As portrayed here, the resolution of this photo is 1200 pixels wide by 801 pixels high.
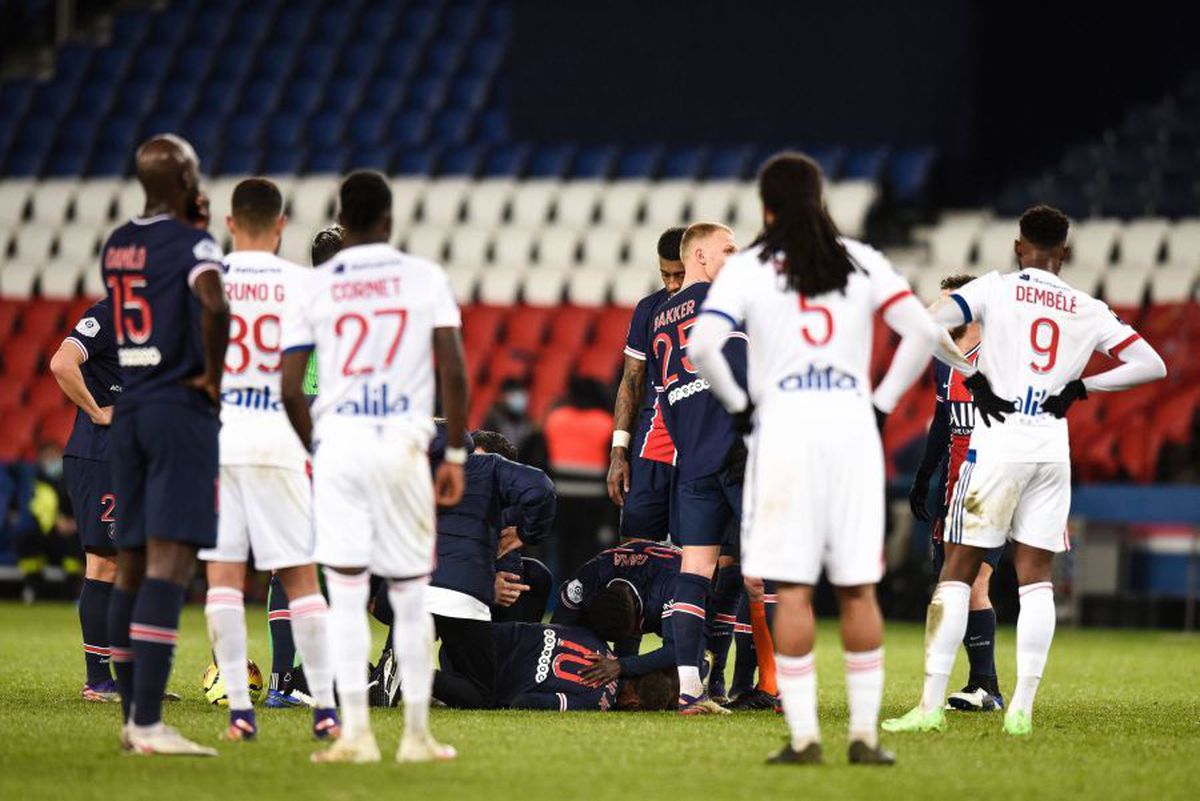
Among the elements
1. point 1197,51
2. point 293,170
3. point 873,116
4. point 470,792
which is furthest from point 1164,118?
point 470,792

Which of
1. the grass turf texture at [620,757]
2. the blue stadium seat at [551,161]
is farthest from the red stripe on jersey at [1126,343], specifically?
the blue stadium seat at [551,161]

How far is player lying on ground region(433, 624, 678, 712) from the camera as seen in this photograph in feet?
28.6

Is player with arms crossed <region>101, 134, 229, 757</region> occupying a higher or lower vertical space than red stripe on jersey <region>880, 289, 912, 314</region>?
lower

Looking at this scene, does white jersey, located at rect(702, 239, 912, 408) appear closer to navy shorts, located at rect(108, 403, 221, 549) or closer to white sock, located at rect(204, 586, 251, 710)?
navy shorts, located at rect(108, 403, 221, 549)

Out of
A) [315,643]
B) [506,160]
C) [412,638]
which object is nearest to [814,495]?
[412,638]

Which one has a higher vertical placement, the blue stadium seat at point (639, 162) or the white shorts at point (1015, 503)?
the blue stadium seat at point (639, 162)

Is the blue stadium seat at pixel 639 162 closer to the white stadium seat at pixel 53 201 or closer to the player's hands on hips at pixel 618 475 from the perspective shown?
the white stadium seat at pixel 53 201

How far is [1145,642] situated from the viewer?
1466cm

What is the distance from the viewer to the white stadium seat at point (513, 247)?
824 inches

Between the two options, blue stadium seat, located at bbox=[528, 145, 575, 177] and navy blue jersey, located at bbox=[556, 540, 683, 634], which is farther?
blue stadium seat, located at bbox=[528, 145, 575, 177]

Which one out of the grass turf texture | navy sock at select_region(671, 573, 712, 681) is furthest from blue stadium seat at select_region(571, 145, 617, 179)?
navy sock at select_region(671, 573, 712, 681)

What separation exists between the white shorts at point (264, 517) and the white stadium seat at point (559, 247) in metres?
13.6

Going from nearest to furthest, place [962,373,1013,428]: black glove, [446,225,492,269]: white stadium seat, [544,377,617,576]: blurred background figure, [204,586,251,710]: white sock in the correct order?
[204,586,251,710]: white sock, [962,373,1013,428]: black glove, [544,377,617,576]: blurred background figure, [446,225,492,269]: white stadium seat

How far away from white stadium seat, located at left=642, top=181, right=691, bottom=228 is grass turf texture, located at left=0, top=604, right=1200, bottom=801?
423 inches
